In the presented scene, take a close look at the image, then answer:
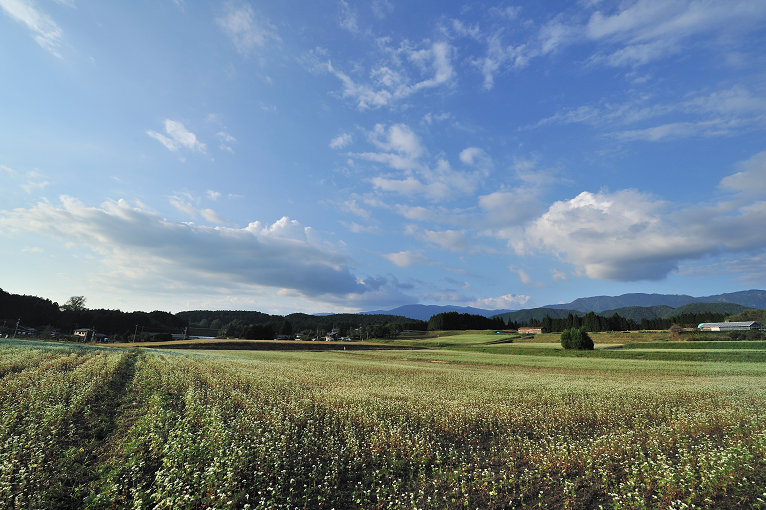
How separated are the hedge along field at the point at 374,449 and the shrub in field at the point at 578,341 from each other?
180 feet

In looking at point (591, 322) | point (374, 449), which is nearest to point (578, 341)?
point (374, 449)

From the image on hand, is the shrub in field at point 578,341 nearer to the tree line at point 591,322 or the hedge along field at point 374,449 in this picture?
the hedge along field at point 374,449

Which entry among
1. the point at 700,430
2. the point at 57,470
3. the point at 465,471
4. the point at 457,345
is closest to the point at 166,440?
the point at 57,470

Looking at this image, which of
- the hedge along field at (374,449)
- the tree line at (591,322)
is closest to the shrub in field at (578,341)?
the hedge along field at (374,449)

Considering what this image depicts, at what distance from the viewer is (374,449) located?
410 inches

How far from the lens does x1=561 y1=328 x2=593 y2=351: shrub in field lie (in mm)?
68269

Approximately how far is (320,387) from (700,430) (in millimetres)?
18531

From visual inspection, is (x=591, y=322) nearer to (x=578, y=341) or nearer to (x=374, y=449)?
(x=578, y=341)

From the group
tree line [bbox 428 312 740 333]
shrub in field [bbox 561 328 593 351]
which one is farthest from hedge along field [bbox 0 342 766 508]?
tree line [bbox 428 312 740 333]

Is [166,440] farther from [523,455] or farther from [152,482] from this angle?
[523,455]

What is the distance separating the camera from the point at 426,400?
17.1 m

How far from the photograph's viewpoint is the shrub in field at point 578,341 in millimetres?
68269

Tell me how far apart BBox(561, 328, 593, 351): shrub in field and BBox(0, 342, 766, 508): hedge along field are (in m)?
54.9

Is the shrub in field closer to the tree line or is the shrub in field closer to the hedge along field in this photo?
the hedge along field
